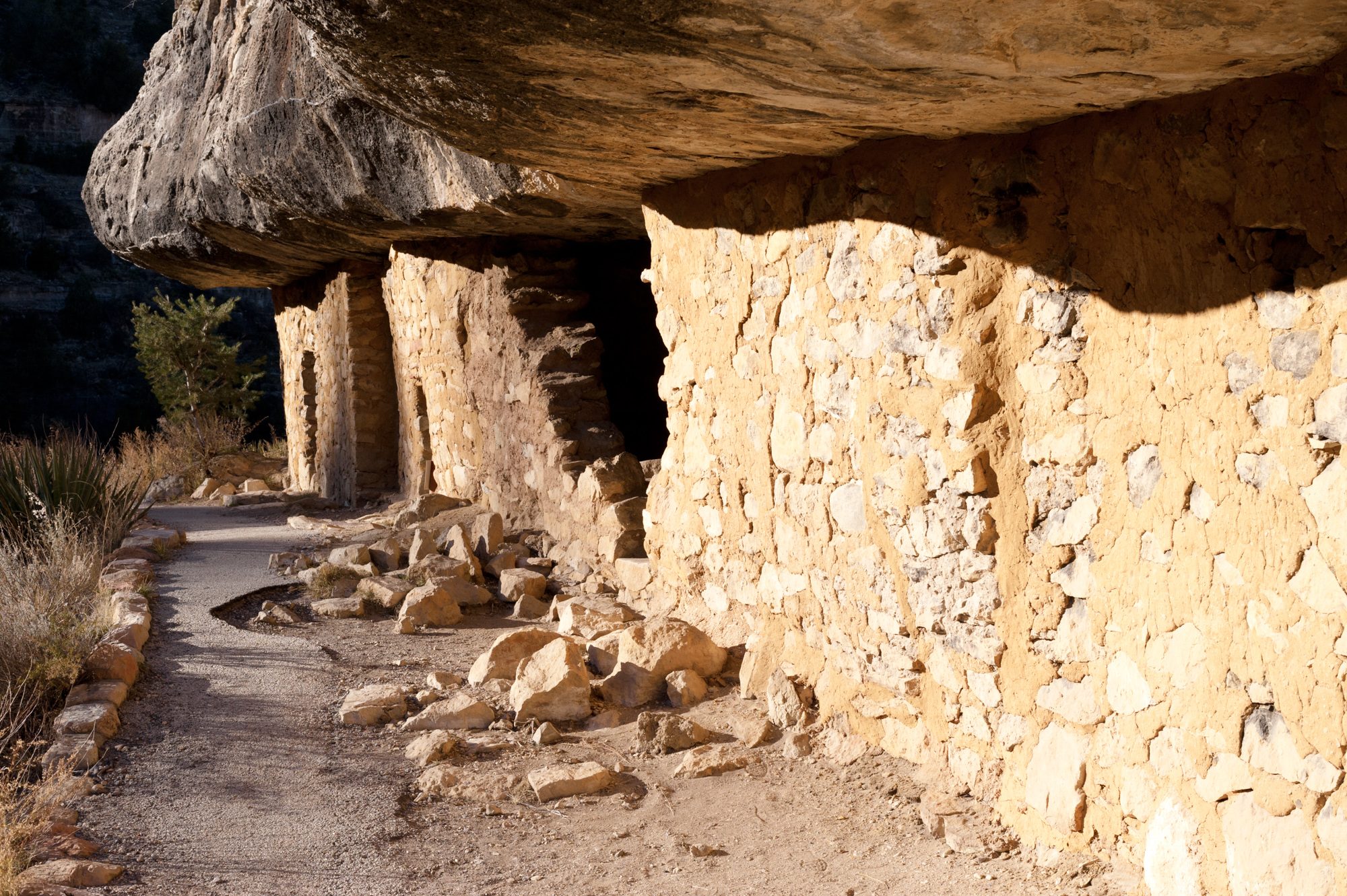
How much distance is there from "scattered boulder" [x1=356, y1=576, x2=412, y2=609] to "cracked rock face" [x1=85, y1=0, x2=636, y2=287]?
71.9 inches

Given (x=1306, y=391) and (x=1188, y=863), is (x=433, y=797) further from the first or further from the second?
(x=1306, y=391)

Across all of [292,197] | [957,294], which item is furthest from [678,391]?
[292,197]

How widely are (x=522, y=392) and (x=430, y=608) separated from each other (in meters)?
1.47

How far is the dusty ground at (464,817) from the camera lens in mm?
2781

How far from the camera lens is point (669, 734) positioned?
3596 millimetres

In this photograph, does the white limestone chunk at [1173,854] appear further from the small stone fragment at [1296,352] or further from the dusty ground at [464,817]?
the small stone fragment at [1296,352]

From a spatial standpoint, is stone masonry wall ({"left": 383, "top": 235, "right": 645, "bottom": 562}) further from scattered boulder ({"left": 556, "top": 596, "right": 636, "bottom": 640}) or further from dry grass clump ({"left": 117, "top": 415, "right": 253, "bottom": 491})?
dry grass clump ({"left": 117, "top": 415, "right": 253, "bottom": 491})

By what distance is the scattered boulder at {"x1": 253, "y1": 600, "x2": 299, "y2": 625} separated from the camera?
16.8 feet

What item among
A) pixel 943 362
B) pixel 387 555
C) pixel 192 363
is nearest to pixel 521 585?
pixel 387 555

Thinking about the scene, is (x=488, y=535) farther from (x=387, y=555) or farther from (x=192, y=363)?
(x=192, y=363)

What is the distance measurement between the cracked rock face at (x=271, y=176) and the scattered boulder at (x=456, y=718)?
2133mm

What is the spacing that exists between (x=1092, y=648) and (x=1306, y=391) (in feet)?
2.56

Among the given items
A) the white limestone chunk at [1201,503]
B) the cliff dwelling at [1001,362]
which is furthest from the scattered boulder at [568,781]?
the white limestone chunk at [1201,503]

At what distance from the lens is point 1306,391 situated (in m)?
2.11
